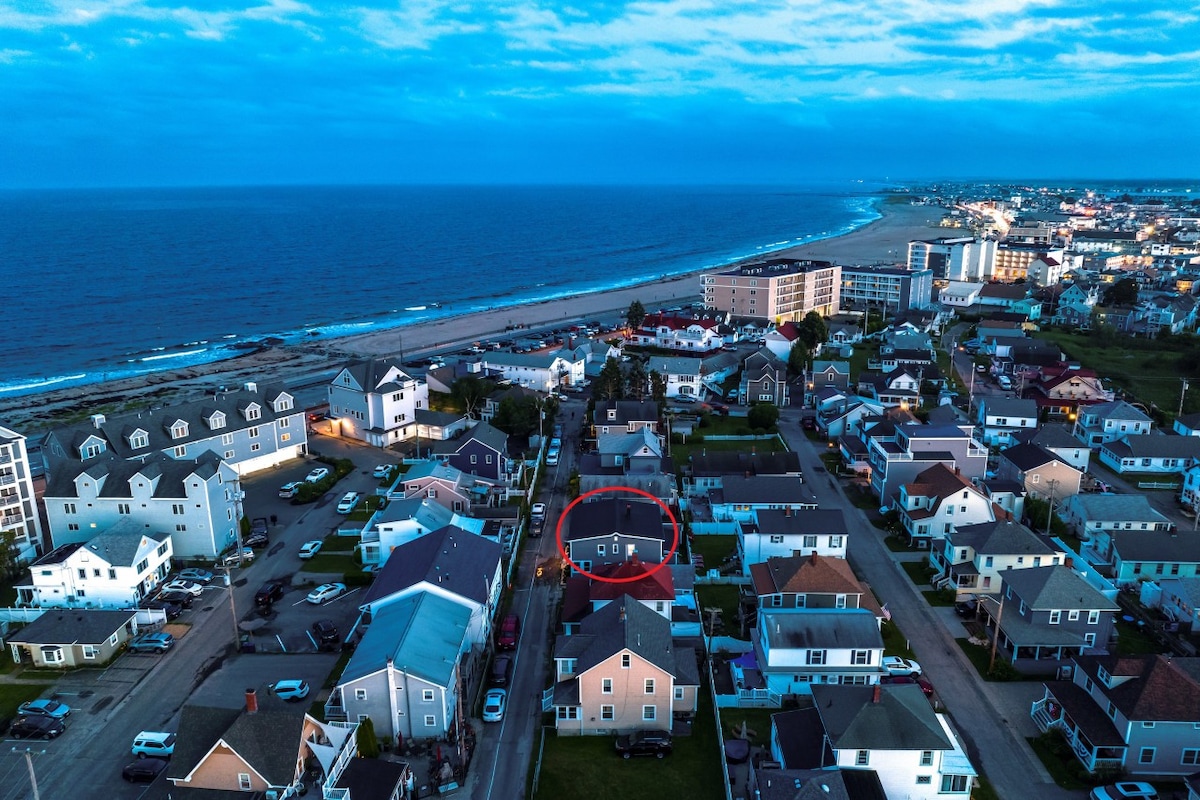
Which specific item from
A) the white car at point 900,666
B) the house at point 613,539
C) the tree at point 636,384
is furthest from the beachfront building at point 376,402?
the white car at point 900,666

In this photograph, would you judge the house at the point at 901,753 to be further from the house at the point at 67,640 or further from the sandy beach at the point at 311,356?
the sandy beach at the point at 311,356

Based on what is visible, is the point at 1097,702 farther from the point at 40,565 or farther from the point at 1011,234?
the point at 1011,234

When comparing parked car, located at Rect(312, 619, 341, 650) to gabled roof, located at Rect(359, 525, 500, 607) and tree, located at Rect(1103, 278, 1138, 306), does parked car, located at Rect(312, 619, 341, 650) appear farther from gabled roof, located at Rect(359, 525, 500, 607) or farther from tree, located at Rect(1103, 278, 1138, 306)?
tree, located at Rect(1103, 278, 1138, 306)

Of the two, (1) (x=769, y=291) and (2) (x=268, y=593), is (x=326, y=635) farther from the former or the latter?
(1) (x=769, y=291)

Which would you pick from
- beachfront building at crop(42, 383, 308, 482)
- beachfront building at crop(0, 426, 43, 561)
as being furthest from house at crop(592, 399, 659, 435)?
beachfront building at crop(0, 426, 43, 561)

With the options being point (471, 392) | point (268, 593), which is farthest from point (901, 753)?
point (471, 392)

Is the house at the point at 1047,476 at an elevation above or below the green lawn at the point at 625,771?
above
